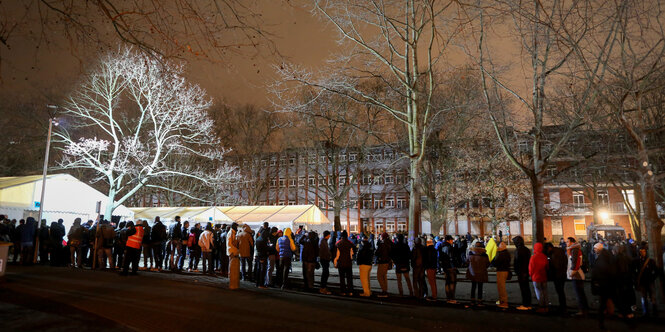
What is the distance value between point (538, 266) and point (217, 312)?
23.0 ft

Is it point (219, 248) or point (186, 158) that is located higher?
point (186, 158)

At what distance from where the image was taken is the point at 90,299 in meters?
8.27

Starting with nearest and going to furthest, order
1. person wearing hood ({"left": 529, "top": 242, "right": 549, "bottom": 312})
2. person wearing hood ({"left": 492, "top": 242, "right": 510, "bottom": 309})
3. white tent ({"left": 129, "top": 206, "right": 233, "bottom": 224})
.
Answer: person wearing hood ({"left": 529, "top": 242, "right": 549, "bottom": 312}) < person wearing hood ({"left": 492, "top": 242, "right": 510, "bottom": 309}) < white tent ({"left": 129, "top": 206, "right": 233, "bottom": 224})

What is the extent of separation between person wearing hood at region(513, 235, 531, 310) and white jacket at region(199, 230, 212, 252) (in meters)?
9.23

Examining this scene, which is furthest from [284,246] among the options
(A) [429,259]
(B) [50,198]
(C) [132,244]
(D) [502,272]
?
(B) [50,198]

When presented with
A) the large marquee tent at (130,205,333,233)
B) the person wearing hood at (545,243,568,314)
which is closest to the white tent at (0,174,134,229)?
the large marquee tent at (130,205,333,233)

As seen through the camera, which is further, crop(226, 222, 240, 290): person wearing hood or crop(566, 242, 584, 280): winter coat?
crop(226, 222, 240, 290): person wearing hood

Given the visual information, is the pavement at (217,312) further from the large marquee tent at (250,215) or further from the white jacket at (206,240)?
the large marquee tent at (250,215)

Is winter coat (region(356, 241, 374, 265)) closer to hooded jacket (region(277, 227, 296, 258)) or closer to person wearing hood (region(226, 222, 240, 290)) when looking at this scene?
hooded jacket (region(277, 227, 296, 258))

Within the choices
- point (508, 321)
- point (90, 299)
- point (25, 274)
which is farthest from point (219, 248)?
point (508, 321)

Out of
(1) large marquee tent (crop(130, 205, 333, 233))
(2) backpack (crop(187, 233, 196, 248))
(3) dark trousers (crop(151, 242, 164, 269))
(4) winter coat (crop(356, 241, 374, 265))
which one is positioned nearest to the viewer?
(4) winter coat (crop(356, 241, 374, 265))

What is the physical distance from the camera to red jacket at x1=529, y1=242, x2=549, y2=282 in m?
9.33

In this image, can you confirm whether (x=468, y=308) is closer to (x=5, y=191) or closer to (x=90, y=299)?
(x=90, y=299)

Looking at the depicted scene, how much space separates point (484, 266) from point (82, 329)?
8604 mm
